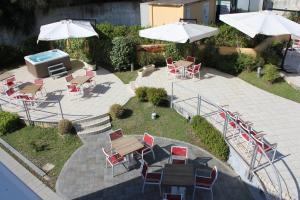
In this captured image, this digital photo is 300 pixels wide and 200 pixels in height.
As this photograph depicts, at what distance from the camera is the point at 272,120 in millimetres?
14148

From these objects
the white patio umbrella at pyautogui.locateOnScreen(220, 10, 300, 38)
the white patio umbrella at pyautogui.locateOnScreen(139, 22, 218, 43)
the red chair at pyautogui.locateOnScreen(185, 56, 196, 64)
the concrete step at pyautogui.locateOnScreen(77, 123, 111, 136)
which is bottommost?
the concrete step at pyautogui.locateOnScreen(77, 123, 111, 136)

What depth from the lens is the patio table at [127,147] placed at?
40.1ft

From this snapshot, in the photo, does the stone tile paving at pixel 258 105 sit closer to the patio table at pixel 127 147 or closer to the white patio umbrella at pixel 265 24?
the white patio umbrella at pixel 265 24

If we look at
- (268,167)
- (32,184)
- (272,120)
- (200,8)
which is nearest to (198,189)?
(268,167)

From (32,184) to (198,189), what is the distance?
6.26m

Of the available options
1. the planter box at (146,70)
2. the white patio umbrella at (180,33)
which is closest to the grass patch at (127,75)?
the planter box at (146,70)

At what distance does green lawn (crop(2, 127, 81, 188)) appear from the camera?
13320mm

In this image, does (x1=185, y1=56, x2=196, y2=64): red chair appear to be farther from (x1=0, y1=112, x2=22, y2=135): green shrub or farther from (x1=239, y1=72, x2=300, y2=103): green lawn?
(x1=0, y1=112, x2=22, y2=135): green shrub

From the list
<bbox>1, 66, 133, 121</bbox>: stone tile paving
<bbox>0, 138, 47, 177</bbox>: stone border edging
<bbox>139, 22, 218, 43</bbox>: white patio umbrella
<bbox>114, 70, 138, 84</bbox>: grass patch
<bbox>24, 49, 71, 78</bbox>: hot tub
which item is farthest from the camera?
<bbox>24, 49, 71, 78</bbox>: hot tub

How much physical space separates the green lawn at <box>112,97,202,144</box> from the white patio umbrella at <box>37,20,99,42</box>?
5.41 meters

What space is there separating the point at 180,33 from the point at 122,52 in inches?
169

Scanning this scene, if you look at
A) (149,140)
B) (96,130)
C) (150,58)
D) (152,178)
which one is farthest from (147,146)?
(150,58)

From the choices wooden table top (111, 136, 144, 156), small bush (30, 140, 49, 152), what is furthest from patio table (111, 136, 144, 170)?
small bush (30, 140, 49, 152)

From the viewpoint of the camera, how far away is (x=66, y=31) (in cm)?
1878
